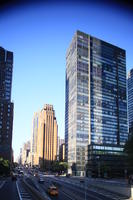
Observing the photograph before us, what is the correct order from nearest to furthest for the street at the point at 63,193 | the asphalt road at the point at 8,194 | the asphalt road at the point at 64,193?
1. the asphalt road at the point at 8,194
2. the street at the point at 63,193
3. the asphalt road at the point at 64,193

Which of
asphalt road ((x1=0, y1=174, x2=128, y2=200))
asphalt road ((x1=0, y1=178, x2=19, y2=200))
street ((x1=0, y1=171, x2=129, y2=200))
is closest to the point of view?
asphalt road ((x1=0, y1=178, x2=19, y2=200))

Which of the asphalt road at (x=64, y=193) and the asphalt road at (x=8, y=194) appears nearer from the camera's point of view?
the asphalt road at (x=8, y=194)

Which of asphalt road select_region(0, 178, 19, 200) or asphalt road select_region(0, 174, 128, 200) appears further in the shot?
asphalt road select_region(0, 174, 128, 200)

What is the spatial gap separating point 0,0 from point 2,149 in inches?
6683

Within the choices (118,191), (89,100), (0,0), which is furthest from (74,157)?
(0,0)

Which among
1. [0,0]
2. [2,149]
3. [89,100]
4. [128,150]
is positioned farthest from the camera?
[89,100]

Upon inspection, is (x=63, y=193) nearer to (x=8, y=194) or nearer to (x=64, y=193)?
(x=64, y=193)

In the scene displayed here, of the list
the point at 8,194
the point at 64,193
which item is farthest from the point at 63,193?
the point at 8,194

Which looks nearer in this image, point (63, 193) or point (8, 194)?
point (8, 194)

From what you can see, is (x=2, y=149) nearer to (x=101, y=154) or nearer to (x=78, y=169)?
(x=78, y=169)

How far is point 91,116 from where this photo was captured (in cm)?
19188

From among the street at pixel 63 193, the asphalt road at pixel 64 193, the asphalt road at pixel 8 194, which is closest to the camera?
the asphalt road at pixel 8 194

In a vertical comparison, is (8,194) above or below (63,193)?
above

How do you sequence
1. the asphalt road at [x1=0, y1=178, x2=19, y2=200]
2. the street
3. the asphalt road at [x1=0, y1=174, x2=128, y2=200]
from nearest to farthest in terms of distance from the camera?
the asphalt road at [x1=0, y1=178, x2=19, y2=200], the street, the asphalt road at [x1=0, y1=174, x2=128, y2=200]
